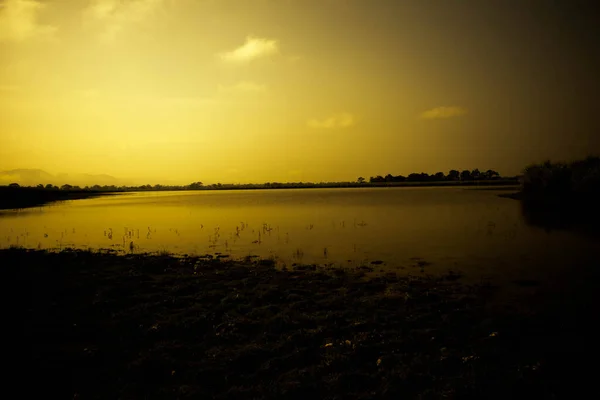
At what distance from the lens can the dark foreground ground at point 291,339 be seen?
8453mm

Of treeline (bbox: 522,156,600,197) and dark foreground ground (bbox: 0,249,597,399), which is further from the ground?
treeline (bbox: 522,156,600,197)

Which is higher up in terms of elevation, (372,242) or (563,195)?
(563,195)

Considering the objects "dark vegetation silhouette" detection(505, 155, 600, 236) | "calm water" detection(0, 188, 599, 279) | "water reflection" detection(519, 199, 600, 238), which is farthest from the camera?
"dark vegetation silhouette" detection(505, 155, 600, 236)

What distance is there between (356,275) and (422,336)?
858 cm

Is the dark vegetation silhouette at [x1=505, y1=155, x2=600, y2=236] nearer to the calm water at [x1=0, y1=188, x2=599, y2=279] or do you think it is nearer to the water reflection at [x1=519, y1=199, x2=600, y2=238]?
the water reflection at [x1=519, y1=199, x2=600, y2=238]

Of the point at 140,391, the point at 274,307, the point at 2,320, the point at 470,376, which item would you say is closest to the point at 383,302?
the point at 274,307

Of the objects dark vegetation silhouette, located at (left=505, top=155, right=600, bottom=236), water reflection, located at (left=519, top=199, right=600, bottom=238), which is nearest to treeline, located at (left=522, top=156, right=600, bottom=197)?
dark vegetation silhouette, located at (left=505, top=155, right=600, bottom=236)

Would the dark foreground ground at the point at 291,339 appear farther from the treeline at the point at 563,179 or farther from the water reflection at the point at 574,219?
the treeline at the point at 563,179

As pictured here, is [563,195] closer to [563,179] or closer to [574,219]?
[563,179]

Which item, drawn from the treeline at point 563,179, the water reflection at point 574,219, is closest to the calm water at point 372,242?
the water reflection at point 574,219

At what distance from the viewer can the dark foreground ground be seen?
333 inches

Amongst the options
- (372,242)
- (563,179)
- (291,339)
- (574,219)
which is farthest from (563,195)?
(291,339)

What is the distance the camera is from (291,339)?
11031 mm

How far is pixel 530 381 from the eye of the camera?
8336 millimetres
